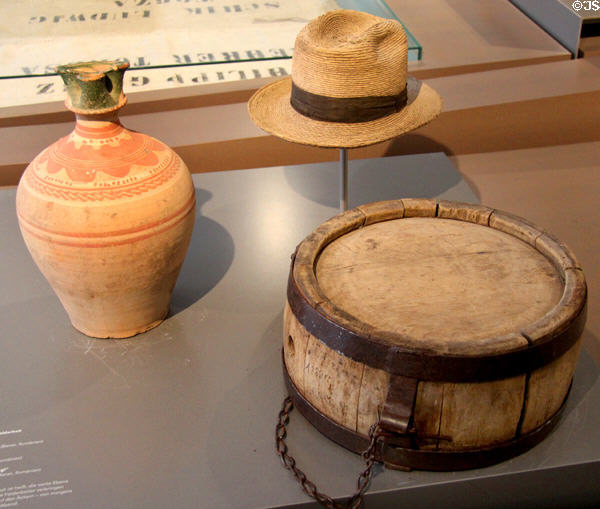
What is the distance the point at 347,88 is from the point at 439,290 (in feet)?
2.03

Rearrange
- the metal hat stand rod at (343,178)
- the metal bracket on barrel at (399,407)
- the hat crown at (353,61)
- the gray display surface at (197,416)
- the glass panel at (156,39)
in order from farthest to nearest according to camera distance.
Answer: the glass panel at (156,39), the metal hat stand rod at (343,178), the hat crown at (353,61), the gray display surface at (197,416), the metal bracket on barrel at (399,407)

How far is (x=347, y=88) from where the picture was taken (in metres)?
1.82

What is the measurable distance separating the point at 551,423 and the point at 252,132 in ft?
4.63

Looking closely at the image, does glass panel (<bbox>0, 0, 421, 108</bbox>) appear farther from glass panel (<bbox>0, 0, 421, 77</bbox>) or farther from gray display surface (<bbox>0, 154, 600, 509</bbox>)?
gray display surface (<bbox>0, 154, 600, 509</bbox>)

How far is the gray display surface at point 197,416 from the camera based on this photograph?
1.40 metres

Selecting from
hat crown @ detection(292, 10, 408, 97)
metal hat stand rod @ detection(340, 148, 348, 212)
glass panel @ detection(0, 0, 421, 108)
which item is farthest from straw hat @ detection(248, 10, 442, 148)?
glass panel @ detection(0, 0, 421, 108)

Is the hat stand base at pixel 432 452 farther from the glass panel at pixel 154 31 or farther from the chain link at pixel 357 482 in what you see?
the glass panel at pixel 154 31

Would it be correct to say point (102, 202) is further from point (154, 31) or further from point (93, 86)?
point (154, 31)

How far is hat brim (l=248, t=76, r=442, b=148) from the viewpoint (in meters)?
1.82

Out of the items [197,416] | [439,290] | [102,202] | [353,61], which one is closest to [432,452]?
[439,290]

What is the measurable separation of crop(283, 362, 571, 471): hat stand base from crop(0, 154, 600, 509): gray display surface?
0.02 metres

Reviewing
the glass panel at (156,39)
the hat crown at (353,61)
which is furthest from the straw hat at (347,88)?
the glass panel at (156,39)

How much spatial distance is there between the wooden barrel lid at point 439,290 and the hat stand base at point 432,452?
0.60 ft

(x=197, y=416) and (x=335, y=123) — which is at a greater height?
(x=335, y=123)
